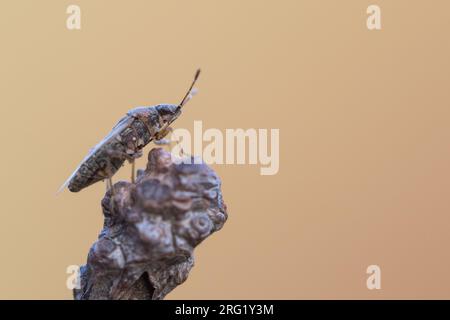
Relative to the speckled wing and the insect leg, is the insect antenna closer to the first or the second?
the insect leg

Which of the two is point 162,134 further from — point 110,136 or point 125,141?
point 110,136

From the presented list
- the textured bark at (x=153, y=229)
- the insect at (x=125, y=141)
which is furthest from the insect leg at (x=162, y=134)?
the textured bark at (x=153, y=229)

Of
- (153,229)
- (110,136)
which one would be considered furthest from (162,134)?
(153,229)

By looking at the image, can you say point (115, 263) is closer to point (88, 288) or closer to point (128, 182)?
point (88, 288)

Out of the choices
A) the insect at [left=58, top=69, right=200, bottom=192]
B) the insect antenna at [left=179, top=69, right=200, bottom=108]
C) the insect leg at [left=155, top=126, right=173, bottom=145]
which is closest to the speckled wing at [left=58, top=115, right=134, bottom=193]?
the insect at [left=58, top=69, right=200, bottom=192]
